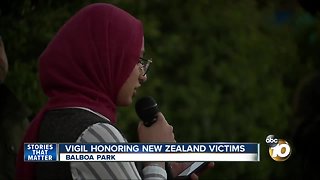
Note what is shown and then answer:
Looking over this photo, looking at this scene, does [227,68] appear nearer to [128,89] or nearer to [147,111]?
[147,111]

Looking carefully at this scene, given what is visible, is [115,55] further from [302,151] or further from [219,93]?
[219,93]

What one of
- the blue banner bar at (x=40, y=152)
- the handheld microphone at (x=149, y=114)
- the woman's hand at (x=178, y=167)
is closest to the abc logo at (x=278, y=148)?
the woman's hand at (x=178, y=167)

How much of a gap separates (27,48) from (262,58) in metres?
2.78

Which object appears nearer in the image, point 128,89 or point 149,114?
point 128,89

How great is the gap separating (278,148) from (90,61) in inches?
28.3

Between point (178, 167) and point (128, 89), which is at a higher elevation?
point (128, 89)

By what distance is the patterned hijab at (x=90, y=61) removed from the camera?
215cm

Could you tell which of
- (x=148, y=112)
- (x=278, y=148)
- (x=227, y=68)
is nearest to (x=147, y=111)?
(x=148, y=112)

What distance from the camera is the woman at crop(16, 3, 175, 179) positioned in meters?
2.12

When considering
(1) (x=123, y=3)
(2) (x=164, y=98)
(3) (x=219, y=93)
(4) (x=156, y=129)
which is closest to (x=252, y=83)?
(3) (x=219, y=93)

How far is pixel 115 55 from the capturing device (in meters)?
2.16

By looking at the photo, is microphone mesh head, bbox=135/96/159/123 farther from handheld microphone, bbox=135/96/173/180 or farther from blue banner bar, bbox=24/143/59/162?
blue banner bar, bbox=24/143/59/162

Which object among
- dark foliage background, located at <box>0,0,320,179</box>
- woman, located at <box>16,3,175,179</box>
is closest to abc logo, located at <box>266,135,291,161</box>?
woman, located at <box>16,3,175,179</box>

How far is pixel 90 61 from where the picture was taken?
7.04ft
